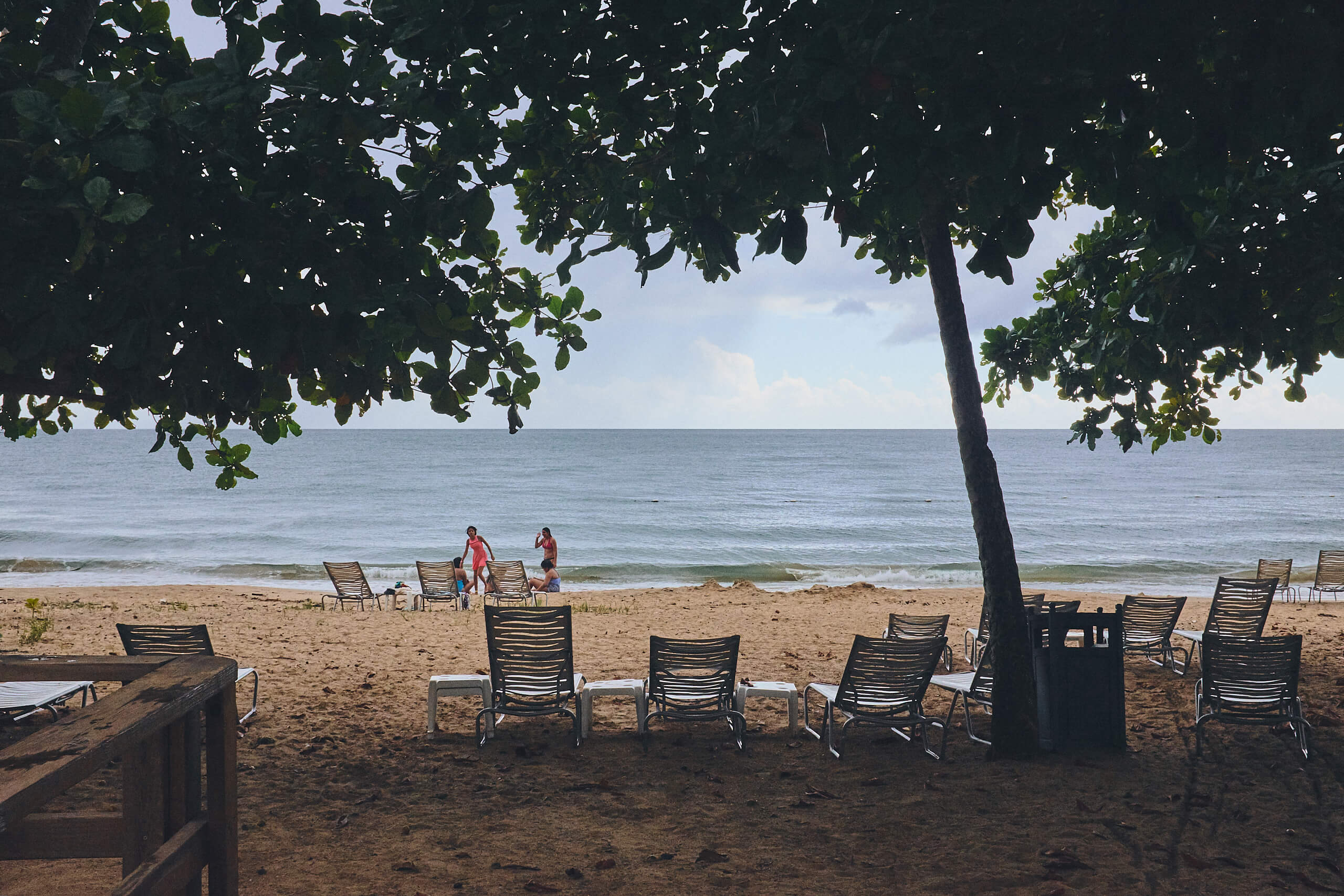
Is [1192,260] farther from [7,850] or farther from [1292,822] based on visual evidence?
[7,850]

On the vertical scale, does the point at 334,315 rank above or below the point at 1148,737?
above

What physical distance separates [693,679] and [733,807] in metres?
1.52

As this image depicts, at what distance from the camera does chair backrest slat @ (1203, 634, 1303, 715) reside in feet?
20.4

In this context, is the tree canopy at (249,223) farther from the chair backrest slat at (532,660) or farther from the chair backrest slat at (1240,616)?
the chair backrest slat at (1240,616)

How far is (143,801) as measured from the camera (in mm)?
2104

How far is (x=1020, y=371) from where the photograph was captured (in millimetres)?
8977

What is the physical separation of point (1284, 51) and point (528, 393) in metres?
3.38

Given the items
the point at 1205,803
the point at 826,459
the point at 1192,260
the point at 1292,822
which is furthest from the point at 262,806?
the point at 826,459

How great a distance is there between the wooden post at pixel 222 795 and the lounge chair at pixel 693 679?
14.1 ft

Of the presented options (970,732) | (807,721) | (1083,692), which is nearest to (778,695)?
(807,721)

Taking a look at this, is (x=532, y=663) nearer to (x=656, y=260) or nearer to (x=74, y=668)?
(x=656, y=260)

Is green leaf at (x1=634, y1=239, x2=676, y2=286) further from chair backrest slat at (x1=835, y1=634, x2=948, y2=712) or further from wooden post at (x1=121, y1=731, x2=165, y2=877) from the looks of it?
chair backrest slat at (x1=835, y1=634, x2=948, y2=712)

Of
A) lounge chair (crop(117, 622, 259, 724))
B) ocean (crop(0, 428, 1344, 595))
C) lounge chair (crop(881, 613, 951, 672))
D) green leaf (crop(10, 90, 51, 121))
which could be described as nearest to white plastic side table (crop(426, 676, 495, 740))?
lounge chair (crop(117, 622, 259, 724))

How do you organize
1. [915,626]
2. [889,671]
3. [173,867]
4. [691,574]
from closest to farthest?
[173,867], [889,671], [915,626], [691,574]
